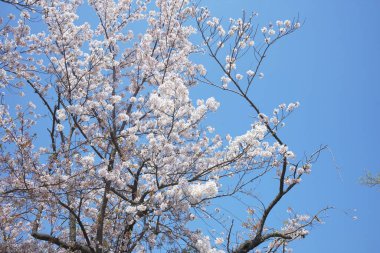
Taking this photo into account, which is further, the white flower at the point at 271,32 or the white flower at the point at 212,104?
the white flower at the point at 271,32

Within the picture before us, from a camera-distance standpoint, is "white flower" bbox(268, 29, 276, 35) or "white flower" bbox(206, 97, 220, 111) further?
"white flower" bbox(268, 29, 276, 35)

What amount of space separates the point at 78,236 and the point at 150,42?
539cm

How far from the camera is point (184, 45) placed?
998 cm

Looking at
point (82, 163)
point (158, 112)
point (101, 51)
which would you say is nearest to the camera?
point (158, 112)

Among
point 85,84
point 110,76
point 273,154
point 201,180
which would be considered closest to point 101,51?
point 85,84

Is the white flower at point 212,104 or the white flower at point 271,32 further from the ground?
the white flower at point 271,32

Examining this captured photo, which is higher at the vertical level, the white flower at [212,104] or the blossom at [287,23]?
the blossom at [287,23]

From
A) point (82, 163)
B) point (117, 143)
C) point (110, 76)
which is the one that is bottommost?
point (82, 163)

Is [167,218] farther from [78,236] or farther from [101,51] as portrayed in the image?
[101,51]

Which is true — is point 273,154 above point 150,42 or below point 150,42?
below

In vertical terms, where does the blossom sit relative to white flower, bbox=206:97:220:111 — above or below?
above

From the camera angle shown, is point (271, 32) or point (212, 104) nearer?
point (212, 104)

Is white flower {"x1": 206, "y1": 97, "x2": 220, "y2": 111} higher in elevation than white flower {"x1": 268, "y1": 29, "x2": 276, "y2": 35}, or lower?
lower

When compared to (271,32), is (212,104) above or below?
below
